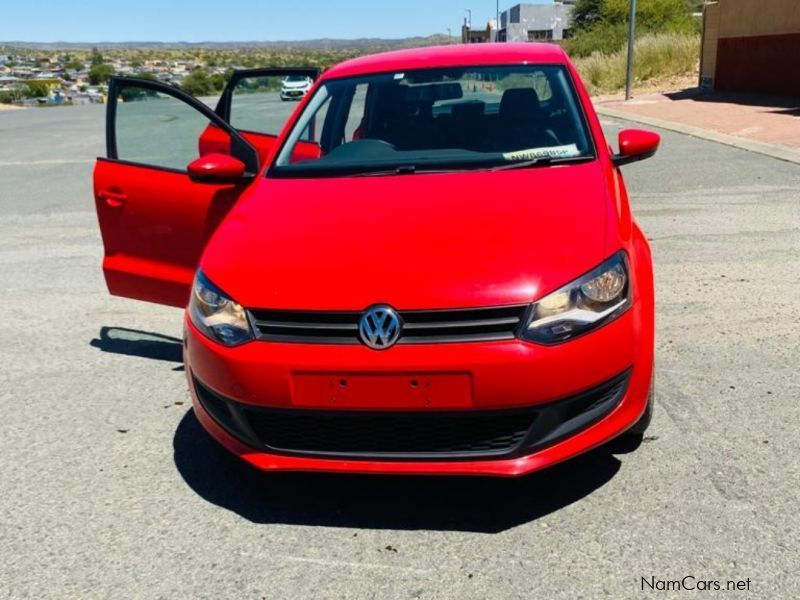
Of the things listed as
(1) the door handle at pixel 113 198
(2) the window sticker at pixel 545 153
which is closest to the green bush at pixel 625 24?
(2) the window sticker at pixel 545 153

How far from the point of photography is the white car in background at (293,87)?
5727 millimetres

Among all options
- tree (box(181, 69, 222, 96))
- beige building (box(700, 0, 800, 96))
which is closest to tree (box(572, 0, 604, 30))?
tree (box(181, 69, 222, 96))

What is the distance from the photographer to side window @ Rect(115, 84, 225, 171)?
4.55m

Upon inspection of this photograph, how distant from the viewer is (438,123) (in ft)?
13.1

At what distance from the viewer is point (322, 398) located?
8.75ft

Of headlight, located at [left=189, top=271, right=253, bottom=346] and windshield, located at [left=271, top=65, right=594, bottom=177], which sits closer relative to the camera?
headlight, located at [left=189, top=271, right=253, bottom=346]

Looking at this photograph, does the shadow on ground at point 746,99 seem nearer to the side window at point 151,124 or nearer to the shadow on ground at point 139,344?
the side window at point 151,124

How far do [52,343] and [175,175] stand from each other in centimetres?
153

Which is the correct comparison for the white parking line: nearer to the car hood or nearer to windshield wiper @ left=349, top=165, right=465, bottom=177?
windshield wiper @ left=349, top=165, right=465, bottom=177

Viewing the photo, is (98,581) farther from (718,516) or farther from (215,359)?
(718,516)

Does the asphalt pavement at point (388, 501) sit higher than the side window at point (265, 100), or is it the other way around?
the side window at point (265, 100)

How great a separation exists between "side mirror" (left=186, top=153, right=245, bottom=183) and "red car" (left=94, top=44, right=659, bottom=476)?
0.03 meters

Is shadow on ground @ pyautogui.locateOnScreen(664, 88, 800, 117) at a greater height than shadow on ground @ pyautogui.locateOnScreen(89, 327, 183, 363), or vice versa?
shadow on ground @ pyautogui.locateOnScreen(664, 88, 800, 117)

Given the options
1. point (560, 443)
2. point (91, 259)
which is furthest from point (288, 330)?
point (91, 259)
